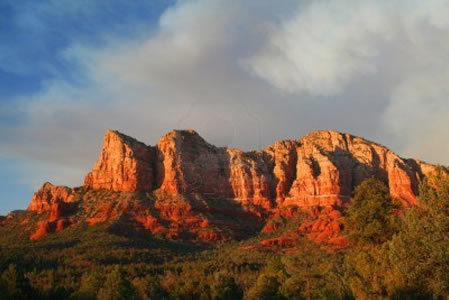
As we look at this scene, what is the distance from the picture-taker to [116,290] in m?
56.4

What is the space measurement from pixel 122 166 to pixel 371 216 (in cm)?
10144

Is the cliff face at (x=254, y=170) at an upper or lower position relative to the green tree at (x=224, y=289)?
upper

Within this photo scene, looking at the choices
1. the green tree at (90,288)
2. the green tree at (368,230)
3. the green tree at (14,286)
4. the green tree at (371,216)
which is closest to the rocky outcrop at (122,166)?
the green tree at (90,288)

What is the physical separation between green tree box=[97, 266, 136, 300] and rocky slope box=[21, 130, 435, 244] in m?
57.3

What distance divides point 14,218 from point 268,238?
62.3 m

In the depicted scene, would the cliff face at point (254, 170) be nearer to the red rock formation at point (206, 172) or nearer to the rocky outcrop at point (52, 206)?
the red rock formation at point (206, 172)

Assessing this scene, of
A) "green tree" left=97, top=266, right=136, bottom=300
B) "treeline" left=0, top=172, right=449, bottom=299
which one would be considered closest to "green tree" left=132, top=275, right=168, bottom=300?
"treeline" left=0, top=172, right=449, bottom=299

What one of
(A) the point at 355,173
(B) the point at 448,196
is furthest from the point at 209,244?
(B) the point at 448,196

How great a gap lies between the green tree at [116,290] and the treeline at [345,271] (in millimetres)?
112

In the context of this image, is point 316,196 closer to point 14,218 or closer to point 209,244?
point 209,244

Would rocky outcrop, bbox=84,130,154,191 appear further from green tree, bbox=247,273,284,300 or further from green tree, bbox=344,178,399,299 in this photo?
green tree, bbox=344,178,399,299

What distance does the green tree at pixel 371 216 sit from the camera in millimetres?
43000

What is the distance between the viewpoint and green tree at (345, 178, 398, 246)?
4300cm

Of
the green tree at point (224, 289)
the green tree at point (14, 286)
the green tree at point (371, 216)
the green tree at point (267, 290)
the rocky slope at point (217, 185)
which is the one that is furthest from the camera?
the rocky slope at point (217, 185)
